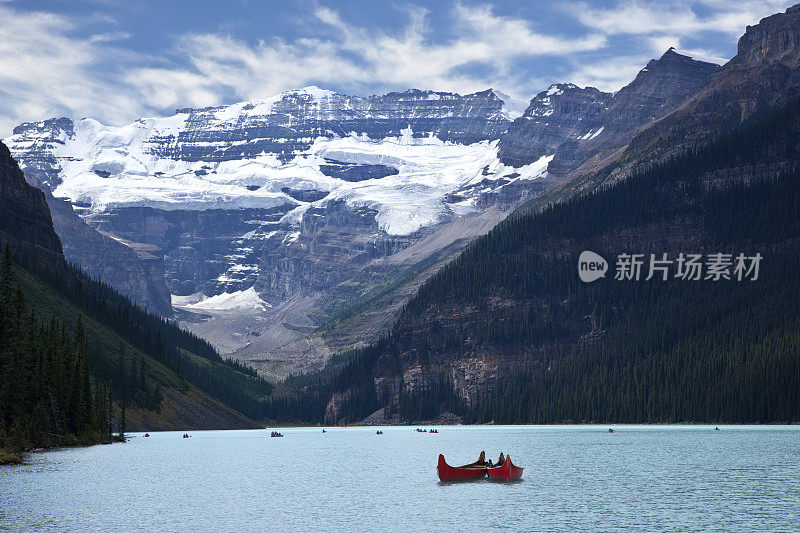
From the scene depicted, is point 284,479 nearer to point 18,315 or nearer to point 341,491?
point 341,491

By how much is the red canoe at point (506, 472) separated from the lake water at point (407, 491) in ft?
3.71

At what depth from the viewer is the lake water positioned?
7806 centimetres

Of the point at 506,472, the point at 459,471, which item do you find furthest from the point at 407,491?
the point at 506,472

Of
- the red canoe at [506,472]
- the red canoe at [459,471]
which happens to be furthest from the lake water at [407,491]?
the red canoe at [459,471]

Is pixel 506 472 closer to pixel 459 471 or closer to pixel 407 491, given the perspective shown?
pixel 459 471

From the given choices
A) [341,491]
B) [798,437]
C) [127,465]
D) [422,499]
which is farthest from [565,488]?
[798,437]

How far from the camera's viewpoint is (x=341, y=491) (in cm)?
10212

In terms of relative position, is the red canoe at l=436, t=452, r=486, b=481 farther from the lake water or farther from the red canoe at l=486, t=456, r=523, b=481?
the lake water

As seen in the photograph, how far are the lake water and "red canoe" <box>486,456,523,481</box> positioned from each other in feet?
3.71

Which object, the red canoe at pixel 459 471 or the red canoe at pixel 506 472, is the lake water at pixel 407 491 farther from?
the red canoe at pixel 459 471

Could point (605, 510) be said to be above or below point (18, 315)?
below

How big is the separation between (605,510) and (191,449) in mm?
110663

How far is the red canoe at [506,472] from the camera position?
105287mm

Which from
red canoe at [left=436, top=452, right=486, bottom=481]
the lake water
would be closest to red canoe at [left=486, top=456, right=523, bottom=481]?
the lake water
